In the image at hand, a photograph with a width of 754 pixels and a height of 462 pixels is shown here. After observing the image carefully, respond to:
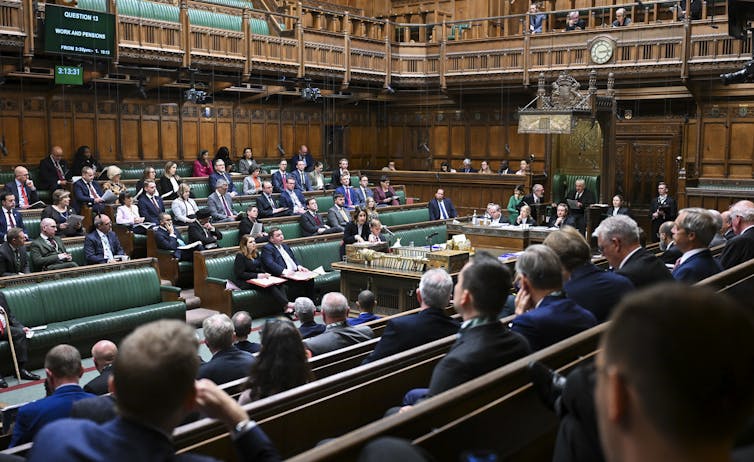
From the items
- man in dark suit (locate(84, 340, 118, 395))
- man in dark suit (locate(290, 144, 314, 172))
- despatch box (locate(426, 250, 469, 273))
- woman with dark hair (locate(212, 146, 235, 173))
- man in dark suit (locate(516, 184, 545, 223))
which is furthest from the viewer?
man in dark suit (locate(290, 144, 314, 172))

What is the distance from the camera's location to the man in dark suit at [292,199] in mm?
13523

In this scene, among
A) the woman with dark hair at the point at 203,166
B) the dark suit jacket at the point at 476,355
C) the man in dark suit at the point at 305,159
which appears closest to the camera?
the dark suit jacket at the point at 476,355

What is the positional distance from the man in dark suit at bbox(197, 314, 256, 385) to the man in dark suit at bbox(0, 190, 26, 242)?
21.5 feet

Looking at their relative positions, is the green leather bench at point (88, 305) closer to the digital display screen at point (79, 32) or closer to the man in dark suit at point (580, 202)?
the digital display screen at point (79, 32)

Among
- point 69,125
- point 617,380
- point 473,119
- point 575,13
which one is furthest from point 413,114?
point 617,380

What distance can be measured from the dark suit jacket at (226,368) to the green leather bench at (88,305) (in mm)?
3657

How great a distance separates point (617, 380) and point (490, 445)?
1.63 m

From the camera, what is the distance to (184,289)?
34.7 feet

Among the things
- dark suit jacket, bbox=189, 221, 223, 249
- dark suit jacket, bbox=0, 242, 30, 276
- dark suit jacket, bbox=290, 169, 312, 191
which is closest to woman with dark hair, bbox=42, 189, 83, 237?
dark suit jacket, bbox=189, 221, 223, 249

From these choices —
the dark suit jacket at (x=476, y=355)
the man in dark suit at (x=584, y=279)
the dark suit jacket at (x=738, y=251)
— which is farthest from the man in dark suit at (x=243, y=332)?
the dark suit jacket at (x=738, y=251)

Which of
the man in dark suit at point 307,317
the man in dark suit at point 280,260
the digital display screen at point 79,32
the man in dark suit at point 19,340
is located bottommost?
the man in dark suit at point 19,340

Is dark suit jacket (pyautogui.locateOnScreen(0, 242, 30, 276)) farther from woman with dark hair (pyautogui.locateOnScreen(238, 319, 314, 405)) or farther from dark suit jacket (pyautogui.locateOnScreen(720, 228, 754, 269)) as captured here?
dark suit jacket (pyautogui.locateOnScreen(720, 228, 754, 269))

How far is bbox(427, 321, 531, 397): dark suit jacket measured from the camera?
9.20ft

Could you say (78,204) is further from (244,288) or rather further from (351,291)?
(351,291)
